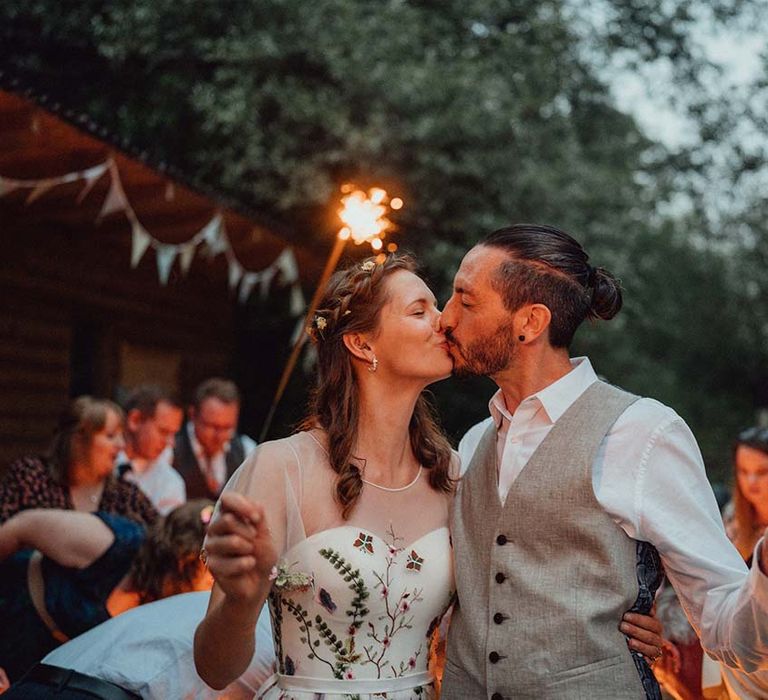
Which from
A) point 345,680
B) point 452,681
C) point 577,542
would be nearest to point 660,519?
point 577,542

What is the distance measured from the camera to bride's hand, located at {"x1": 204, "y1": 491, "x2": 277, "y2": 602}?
180cm

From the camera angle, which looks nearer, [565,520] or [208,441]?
[565,520]

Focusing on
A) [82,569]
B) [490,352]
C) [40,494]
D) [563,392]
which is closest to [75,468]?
[40,494]

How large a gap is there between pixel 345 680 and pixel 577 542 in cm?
75

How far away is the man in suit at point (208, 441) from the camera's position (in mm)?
6145

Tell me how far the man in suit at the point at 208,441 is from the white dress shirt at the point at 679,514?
13.1 ft

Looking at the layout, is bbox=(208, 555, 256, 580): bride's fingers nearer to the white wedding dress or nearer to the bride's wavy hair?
the white wedding dress

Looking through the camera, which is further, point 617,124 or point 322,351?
point 617,124

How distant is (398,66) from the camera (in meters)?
9.38

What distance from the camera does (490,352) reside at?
2.54m

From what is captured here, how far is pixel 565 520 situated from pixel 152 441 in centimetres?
404

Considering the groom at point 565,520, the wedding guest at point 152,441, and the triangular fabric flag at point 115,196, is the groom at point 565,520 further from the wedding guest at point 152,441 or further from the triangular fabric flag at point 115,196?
the triangular fabric flag at point 115,196

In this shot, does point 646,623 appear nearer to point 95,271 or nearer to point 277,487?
point 277,487

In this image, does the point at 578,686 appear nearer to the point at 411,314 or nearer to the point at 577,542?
the point at 577,542
